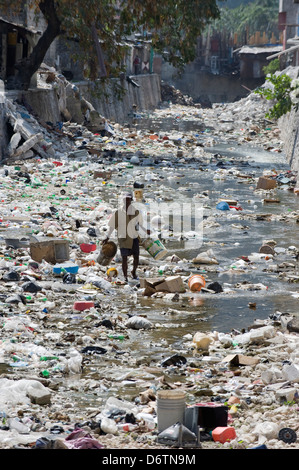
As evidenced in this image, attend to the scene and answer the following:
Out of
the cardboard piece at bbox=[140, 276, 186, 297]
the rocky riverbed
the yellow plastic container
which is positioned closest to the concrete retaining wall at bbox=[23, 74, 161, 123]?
the rocky riverbed

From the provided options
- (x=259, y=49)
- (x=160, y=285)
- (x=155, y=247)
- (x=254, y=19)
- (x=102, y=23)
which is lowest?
(x=160, y=285)

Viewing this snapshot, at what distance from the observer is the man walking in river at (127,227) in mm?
9414

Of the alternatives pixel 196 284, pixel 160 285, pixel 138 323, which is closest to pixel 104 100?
pixel 196 284

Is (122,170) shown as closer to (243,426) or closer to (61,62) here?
(243,426)

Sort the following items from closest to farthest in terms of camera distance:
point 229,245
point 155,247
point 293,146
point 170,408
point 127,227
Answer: point 170,408 < point 127,227 < point 155,247 < point 229,245 < point 293,146

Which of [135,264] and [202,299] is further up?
[135,264]

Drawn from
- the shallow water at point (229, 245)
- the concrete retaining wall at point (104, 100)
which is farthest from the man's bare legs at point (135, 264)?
the concrete retaining wall at point (104, 100)

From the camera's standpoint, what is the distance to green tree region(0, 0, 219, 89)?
21.2m

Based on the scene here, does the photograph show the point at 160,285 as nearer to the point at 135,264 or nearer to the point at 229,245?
the point at 135,264

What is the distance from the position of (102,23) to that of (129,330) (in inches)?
657

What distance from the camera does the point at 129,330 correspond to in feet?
24.4

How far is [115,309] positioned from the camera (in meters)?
8.16

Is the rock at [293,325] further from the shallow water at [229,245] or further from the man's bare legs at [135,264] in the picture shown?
the man's bare legs at [135,264]

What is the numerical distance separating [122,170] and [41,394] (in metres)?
14.7
